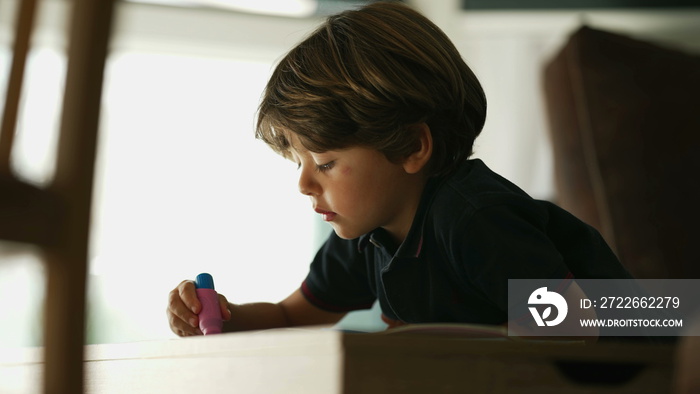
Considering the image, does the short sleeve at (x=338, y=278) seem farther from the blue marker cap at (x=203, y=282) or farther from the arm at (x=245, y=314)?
the blue marker cap at (x=203, y=282)

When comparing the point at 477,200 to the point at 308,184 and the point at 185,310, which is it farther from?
the point at 185,310

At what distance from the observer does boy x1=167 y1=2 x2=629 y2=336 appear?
962 mm

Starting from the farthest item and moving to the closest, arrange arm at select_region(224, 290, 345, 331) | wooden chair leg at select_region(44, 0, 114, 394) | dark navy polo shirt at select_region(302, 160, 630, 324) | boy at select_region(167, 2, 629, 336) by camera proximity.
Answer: arm at select_region(224, 290, 345, 331), boy at select_region(167, 2, 629, 336), dark navy polo shirt at select_region(302, 160, 630, 324), wooden chair leg at select_region(44, 0, 114, 394)

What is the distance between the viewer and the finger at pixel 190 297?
978 mm

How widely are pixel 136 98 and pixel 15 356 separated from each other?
1.51 metres

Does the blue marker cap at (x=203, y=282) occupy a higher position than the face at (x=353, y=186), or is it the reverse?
the face at (x=353, y=186)

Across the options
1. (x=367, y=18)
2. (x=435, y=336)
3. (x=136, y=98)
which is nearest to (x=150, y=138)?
(x=136, y=98)

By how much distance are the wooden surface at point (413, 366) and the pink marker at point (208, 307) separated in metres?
0.31

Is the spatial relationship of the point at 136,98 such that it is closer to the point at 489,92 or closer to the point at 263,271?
the point at 263,271

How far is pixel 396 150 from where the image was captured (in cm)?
99

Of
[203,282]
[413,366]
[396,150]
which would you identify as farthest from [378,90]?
[413,366]

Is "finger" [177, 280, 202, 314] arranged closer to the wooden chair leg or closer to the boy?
the boy

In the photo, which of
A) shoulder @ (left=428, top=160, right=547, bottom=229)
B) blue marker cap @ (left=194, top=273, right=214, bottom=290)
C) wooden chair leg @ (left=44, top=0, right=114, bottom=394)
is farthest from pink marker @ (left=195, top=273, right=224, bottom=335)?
wooden chair leg @ (left=44, top=0, right=114, bottom=394)

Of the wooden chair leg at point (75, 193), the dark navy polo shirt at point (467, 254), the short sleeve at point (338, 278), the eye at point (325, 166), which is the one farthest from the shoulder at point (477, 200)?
the wooden chair leg at point (75, 193)
